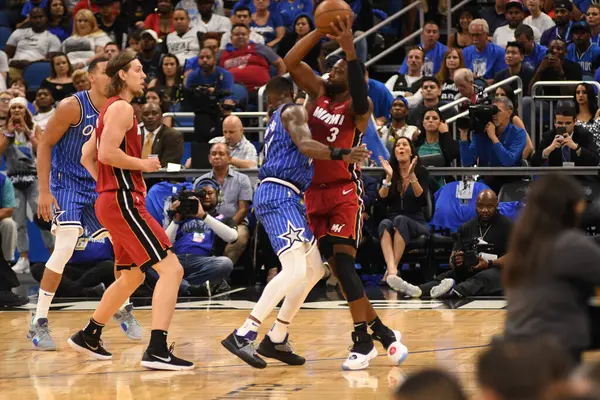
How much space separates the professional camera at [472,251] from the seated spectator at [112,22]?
7532 millimetres

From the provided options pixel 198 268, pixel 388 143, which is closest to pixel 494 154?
pixel 388 143

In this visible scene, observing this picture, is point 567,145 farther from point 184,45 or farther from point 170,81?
point 184,45

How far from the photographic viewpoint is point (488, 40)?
1380 centimetres

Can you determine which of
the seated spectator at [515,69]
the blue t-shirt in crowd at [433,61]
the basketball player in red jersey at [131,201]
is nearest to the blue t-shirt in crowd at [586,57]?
the seated spectator at [515,69]

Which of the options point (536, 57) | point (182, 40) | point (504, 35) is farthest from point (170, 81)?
point (536, 57)

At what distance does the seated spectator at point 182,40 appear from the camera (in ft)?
49.4

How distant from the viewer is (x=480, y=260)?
10.0 meters

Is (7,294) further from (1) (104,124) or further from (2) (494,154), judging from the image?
(2) (494,154)

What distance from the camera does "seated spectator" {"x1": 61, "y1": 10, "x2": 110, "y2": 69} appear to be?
50.3 ft

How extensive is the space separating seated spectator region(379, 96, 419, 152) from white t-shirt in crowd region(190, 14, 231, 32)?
422 cm

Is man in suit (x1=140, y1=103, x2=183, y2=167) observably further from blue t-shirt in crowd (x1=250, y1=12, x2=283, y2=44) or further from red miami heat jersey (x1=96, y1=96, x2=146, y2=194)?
red miami heat jersey (x1=96, y1=96, x2=146, y2=194)

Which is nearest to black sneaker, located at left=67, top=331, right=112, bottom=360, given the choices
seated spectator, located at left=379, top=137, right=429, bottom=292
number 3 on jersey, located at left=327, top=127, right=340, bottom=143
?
number 3 on jersey, located at left=327, top=127, right=340, bottom=143

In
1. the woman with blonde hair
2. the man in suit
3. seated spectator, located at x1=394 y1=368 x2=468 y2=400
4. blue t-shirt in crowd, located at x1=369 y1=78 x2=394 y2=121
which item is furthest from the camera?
blue t-shirt in crowd, located at x1=369 y1=78 x2=394 y2=121

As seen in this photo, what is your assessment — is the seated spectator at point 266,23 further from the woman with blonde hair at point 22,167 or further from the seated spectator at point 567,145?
the seated spectator at point 567,145
